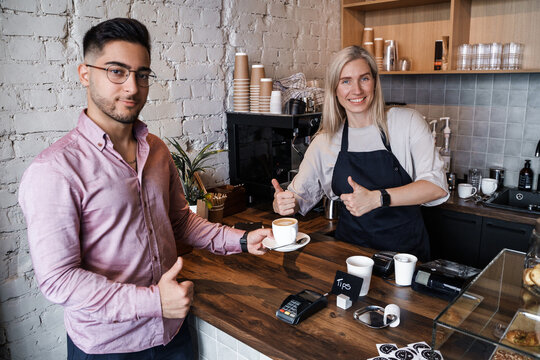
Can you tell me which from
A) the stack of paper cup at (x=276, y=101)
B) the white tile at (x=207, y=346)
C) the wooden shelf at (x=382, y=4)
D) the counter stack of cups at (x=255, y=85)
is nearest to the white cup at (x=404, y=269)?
the white tile at (x=207, y=346)

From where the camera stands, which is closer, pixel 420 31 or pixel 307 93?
pixel 307 93

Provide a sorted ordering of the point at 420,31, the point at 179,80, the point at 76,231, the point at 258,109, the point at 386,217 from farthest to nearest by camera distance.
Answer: the point at 420,31 < the point at 258,109 < the point at 179,80 < the point at 386,217 < the point at 76,231

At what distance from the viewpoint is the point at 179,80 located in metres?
2.57

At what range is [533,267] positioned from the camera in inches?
49.8

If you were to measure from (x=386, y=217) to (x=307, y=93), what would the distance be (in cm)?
100

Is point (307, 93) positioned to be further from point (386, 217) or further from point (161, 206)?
point (161, 206)

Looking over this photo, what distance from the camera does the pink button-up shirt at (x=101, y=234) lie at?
120 cm

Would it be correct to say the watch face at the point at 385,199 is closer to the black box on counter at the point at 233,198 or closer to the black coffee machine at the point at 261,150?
the black coffee machine at the point at 261,150

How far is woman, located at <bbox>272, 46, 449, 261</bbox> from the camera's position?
2.12m

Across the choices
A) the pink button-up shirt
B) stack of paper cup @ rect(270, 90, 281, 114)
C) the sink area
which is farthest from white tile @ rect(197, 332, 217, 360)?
the sink area

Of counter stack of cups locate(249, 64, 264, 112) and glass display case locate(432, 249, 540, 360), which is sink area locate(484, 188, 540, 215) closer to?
counter stack of cups locate(249, 64, 264, 112)

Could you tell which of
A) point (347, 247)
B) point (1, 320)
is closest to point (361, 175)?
point (347, 247)

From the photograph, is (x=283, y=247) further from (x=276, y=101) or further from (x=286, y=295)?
(x=276, y=101)

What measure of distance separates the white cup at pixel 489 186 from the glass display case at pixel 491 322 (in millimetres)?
2051
